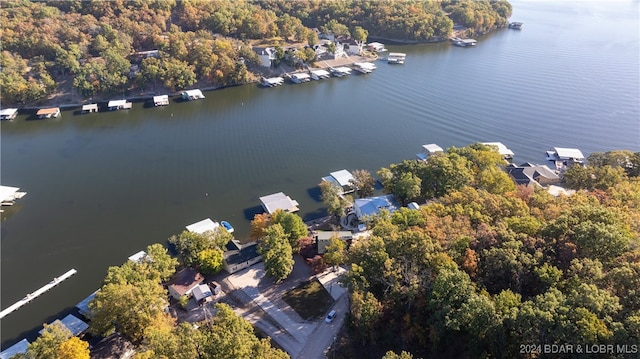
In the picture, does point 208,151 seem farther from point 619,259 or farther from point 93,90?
point 619,259

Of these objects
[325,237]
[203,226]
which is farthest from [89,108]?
[325,237]

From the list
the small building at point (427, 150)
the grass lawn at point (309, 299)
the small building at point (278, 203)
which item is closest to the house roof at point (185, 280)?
the grass lawn at point (309, 299)

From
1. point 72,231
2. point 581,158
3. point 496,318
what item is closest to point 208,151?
point 72,231

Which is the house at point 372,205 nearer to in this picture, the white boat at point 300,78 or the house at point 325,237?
the house at point 325,237

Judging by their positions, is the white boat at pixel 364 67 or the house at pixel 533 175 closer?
the house at pixel 533 175

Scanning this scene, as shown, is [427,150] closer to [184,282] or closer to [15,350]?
[184,282]

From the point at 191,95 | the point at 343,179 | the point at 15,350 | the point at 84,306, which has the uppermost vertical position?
the point at 191,95

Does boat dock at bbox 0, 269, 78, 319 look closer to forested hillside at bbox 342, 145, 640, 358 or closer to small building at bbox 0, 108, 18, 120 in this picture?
forested hillside at bbox 342, 145, 640, 358
